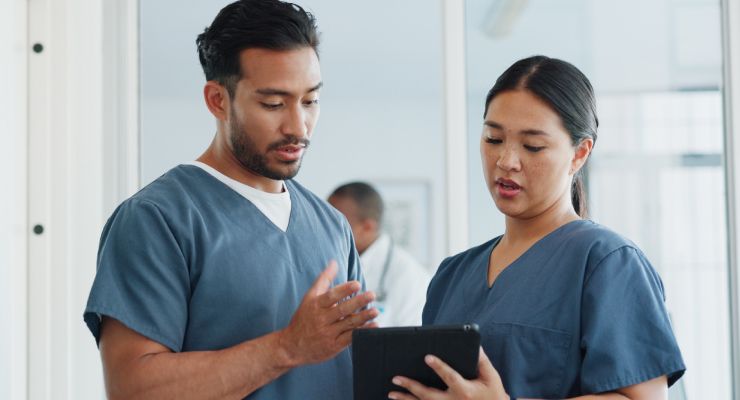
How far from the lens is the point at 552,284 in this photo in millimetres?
1265

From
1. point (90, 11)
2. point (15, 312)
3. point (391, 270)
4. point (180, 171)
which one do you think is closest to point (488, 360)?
point (180, 171)

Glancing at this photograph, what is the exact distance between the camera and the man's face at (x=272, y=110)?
55.4 inches

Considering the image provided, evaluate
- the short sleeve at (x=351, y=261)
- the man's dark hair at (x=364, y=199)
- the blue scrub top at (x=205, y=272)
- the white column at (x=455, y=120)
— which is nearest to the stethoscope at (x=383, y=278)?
the man's dark hair at (x=364, y=199)

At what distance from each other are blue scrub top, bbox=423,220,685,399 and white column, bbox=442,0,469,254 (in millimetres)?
1263

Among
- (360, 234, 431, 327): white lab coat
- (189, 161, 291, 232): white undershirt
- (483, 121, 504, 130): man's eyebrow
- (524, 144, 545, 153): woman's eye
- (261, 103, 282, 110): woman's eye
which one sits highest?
(261, 103, 282, 110): woman's eye

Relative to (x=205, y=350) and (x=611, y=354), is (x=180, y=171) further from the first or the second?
(x=611, y=354)

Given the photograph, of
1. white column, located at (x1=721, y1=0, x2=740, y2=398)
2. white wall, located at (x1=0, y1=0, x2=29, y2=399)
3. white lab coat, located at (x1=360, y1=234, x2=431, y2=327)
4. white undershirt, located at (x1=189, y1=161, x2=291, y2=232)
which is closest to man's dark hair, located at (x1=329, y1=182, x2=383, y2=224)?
white lab coat, located at (x1=360, y1=234, x2=431, y2=327)

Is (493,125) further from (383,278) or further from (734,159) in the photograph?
(383,278)

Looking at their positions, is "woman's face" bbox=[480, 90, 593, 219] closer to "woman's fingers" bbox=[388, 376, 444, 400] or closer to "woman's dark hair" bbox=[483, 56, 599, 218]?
"woman's dark hair" bbox=[483, 56, 599, 218]

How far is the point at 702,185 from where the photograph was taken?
8.86 feet

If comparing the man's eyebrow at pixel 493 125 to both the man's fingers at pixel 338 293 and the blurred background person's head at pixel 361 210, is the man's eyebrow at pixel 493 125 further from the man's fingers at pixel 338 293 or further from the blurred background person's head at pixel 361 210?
the blurred background person's head at pixel 361 210

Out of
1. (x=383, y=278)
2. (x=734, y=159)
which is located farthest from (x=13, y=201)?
(x=734, y=159)

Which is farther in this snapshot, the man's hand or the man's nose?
the man's nose

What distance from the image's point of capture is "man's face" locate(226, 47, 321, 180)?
141 cm
